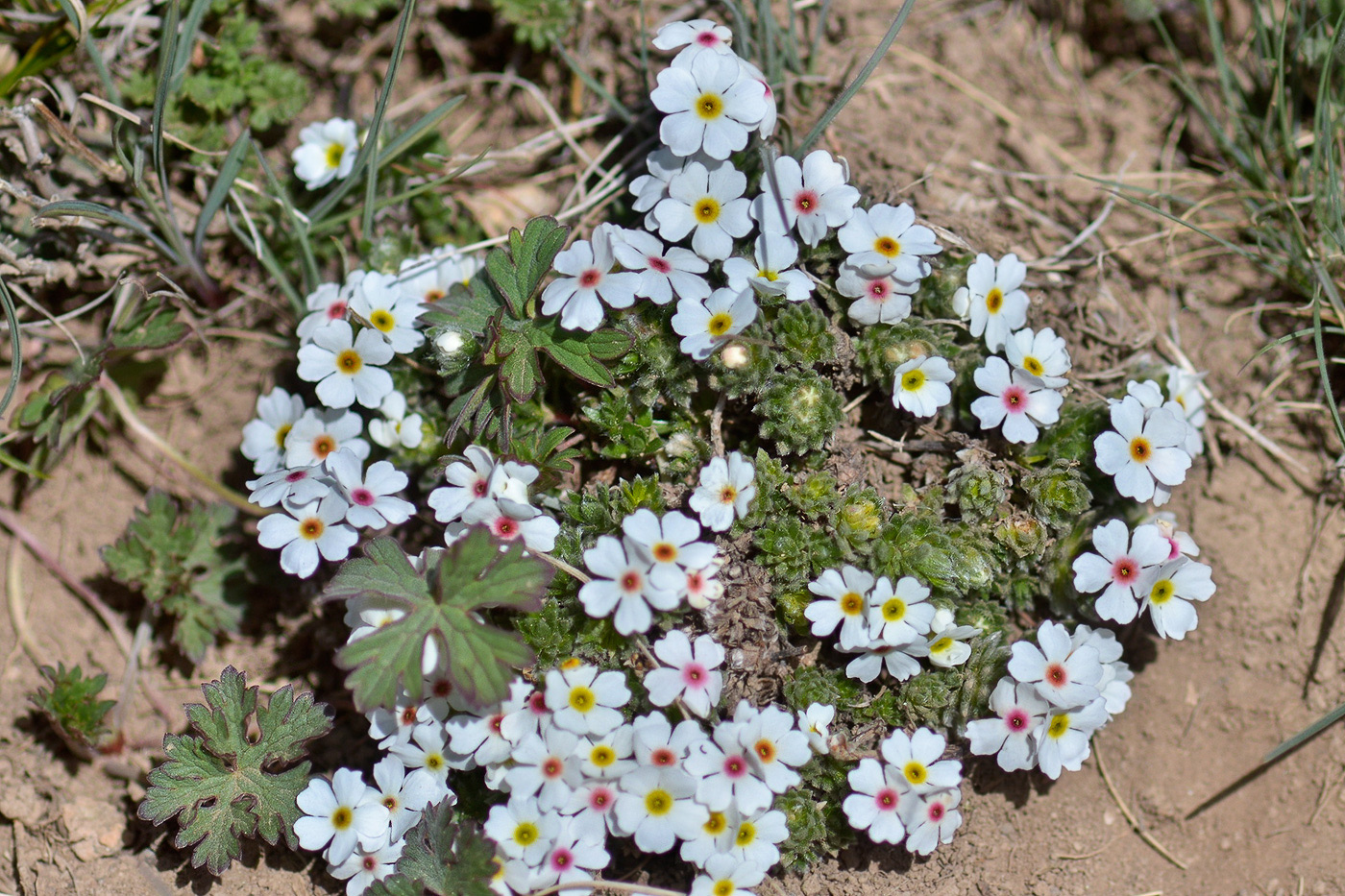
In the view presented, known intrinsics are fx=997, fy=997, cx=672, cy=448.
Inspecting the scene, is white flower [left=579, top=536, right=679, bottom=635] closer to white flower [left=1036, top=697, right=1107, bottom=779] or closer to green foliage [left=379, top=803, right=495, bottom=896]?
green foliage [left=379, top=803, right=495, bottom=896]

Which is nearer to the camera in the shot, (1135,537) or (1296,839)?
(1135,537)

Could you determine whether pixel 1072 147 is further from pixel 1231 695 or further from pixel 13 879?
pixel 13 879

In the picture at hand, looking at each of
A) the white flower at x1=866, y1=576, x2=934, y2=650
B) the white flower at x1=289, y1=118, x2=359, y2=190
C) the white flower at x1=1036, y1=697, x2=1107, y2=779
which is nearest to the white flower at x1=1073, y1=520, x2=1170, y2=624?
the white flower at x1=1036, y1=697, x2=1107, y2=779

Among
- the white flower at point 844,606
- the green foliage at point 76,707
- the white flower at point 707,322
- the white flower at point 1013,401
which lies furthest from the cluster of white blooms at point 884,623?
the green foliage at point 76,707

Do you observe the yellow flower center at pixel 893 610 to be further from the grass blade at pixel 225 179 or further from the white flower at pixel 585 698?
the grass blade at pixel 225 179

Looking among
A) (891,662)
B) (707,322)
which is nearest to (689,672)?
(891,662)

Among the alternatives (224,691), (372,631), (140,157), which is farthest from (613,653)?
(140,157)
